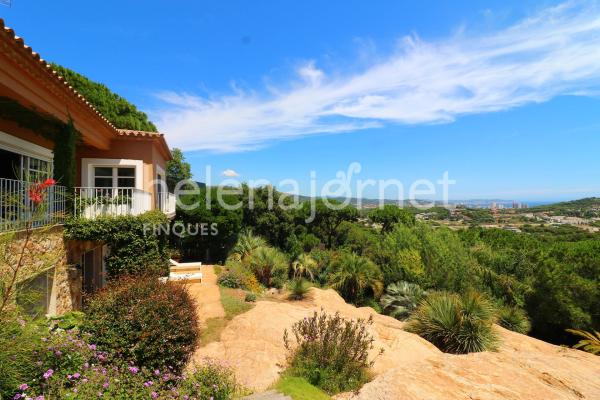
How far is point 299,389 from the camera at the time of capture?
16.2ft

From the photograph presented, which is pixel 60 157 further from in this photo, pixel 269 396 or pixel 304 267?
pixel 304 267

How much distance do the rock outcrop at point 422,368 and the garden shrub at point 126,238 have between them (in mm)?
2947

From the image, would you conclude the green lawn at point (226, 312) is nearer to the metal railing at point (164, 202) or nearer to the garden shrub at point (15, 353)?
the garden shrub at point (15, 353)

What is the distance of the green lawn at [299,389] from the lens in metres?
4.67

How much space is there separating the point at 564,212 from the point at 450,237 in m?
86.9

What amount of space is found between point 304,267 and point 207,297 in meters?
10.2

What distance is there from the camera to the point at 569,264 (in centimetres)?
1642

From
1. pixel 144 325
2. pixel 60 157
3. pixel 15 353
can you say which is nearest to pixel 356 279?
pixel 144 325

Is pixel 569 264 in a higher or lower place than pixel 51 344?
lower

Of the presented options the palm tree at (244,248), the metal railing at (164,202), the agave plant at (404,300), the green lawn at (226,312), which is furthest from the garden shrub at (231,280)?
the agave plant at (404,300)

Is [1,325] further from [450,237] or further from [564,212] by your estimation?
[564,212]

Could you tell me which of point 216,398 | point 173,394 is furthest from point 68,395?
point 216,398

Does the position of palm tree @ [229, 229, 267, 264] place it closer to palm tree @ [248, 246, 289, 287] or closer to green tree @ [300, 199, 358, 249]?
palm tree @ [248, 246, 289, 287]

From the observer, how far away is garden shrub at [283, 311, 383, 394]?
5.42 m
